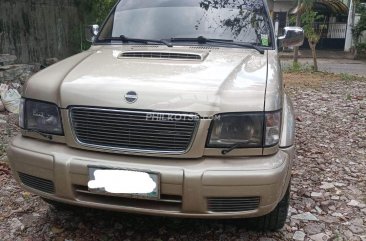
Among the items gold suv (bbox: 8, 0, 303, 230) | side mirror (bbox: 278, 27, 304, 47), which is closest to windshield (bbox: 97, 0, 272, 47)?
side mirror (bbox: 278, 27, 304, 47)

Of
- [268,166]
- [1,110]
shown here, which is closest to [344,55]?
[1,110]

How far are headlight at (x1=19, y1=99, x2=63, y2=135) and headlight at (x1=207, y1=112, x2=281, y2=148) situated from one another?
3.13 feet

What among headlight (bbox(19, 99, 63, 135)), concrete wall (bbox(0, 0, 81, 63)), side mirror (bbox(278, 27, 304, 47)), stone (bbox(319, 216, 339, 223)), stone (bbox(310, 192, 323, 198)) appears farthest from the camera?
concrete wall (bbox(0, 0, 81, 63))

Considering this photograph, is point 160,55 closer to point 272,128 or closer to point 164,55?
point 164,55

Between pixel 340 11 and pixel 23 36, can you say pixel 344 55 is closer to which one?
pixel 340 11

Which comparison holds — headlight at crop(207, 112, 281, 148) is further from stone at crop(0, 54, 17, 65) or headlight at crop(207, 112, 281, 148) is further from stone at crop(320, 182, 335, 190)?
stone at crop(0, 54, 17, 65)

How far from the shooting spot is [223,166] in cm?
235

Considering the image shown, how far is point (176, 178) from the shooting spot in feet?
7.54

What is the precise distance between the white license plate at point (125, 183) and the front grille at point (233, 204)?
322 mm

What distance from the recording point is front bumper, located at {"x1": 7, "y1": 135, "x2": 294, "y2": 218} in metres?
2.31

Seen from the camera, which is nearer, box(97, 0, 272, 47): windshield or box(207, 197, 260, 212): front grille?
box(207, 197, 260, 212): front grille

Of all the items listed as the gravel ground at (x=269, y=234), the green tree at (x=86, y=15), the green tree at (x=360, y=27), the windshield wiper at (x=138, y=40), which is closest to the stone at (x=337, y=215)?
the gravel ground at (x=269, y=234)

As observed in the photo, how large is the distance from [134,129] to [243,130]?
63 cm

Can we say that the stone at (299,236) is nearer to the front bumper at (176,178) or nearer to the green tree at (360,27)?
the front bumper at (176,178)
